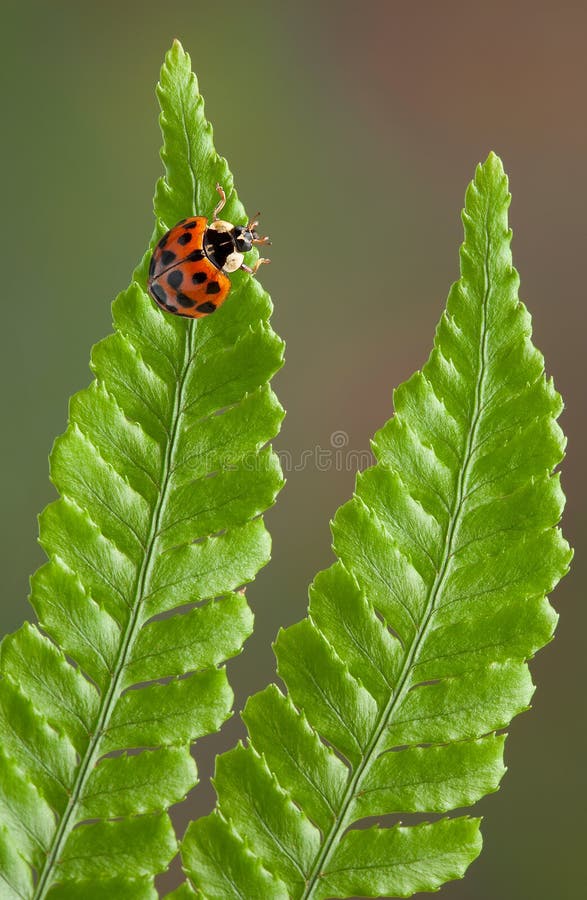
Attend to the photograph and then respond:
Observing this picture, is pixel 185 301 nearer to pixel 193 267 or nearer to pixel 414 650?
pixel 193 267

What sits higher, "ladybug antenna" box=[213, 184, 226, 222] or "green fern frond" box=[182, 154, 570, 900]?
"ladybug antenna" box=[213, 184, 226, 222]

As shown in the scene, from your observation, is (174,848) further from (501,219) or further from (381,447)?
(501,219)

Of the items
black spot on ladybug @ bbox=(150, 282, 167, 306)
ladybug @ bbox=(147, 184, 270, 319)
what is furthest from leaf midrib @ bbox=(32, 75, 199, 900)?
black spot on ladybug @ bbox=(150, 282, 167, 306)

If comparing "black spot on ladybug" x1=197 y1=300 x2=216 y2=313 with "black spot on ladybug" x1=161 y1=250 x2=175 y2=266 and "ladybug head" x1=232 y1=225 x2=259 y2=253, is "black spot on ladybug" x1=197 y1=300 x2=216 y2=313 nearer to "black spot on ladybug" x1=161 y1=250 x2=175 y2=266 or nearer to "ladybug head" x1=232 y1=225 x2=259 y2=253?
"black spot on ladybug" x1=161 y1=250 x2=175 y2=266

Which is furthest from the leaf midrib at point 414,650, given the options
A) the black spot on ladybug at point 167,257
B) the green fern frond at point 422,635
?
the black spot on ladybug at point 167,257

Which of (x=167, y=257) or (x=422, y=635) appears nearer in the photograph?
(x=422, y=635)

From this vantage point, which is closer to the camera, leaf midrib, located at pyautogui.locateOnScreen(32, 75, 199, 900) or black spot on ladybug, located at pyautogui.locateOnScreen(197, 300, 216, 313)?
leaf midrib, located at pyautogui.locateOnScreen(32, 75, 199, 900)

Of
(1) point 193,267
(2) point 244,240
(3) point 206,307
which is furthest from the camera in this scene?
(2) point 244,240

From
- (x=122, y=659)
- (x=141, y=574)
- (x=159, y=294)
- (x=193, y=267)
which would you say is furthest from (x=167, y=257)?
(x=122, y=659)
